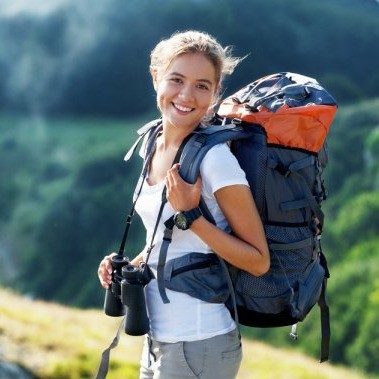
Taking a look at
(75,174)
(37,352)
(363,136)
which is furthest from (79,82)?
(37,352)

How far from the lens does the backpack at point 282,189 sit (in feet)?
8.50

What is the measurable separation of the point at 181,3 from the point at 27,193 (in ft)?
42.1

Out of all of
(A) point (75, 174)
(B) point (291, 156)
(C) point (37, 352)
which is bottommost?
(A) point (75, 174)

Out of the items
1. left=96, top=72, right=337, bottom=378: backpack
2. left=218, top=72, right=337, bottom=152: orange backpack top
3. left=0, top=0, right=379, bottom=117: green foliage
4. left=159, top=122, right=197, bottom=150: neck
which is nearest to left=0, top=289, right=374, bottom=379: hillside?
left=96, top=72, right=337, bottom=378: backpack

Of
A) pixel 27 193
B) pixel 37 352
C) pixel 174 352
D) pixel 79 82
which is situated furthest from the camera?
pixel 79 82

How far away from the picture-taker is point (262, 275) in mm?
2629

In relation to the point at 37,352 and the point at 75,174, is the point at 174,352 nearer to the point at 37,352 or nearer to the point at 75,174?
the point at 37,352

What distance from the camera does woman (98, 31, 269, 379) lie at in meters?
2.43

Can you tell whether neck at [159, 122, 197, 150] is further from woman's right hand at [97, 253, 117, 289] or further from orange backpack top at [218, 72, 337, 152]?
woman's right hand at [97, 253, 117, 289]

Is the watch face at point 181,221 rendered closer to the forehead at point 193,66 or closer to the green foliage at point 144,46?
the forehead at point 193,66

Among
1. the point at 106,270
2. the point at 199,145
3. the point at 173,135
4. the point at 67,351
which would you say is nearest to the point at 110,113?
the point at 67,351

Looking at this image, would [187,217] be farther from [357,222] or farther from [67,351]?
[357,222]

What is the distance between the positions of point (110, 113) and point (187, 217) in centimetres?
3755

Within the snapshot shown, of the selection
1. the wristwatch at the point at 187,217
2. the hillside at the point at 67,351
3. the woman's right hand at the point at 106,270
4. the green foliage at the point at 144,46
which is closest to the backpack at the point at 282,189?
the wristwatch at the point at 187,217
